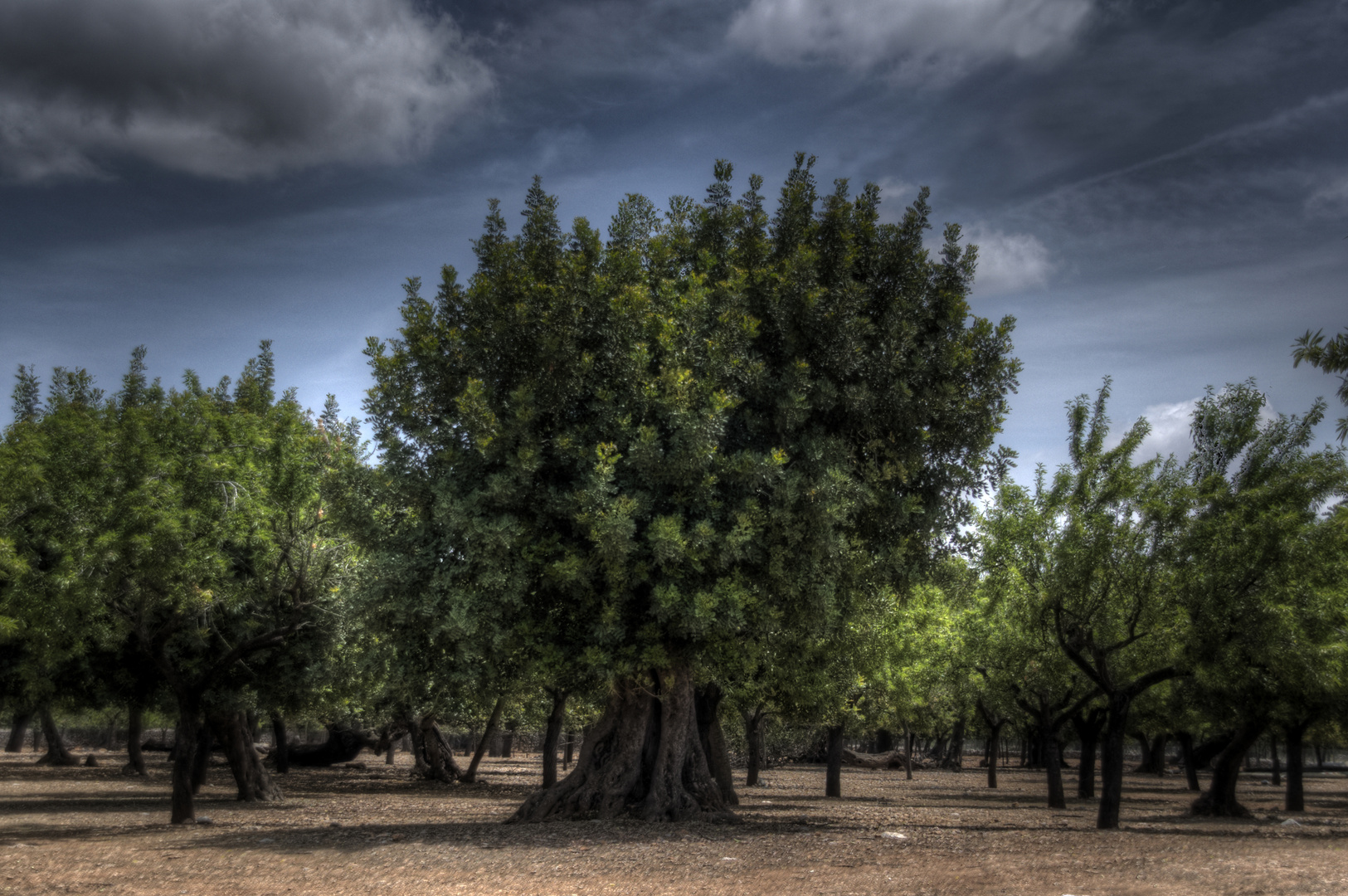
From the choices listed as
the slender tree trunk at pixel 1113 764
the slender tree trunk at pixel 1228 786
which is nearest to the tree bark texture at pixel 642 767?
the slender tree trunk at pixel 1113 764

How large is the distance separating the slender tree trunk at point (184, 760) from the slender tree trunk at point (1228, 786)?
25534 mm

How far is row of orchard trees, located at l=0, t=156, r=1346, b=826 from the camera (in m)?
15.3

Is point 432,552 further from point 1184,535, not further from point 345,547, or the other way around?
point 1184,535

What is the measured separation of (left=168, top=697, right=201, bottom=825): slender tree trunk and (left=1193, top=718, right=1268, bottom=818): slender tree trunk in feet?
83.8

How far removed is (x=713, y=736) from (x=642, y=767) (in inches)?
289

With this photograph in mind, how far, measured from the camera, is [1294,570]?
57.4ft

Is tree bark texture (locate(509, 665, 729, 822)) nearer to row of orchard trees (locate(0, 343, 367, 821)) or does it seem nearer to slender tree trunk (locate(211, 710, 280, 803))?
row of orchard trees (locate(0, 343, 367, 821))

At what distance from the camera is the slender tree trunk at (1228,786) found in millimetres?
24234

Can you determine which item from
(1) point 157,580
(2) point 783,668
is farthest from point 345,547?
(2) point 783,668

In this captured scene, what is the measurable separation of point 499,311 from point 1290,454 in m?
18.4

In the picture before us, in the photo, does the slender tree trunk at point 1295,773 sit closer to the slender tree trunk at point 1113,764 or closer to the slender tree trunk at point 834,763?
the slender tree trunk at point 1113,764

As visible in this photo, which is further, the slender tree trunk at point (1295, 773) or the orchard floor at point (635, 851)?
the slender tree trunk at point (1295, 773)

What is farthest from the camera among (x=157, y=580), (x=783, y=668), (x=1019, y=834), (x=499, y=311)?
(x=783, y=668)

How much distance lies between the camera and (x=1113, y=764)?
1877cm
